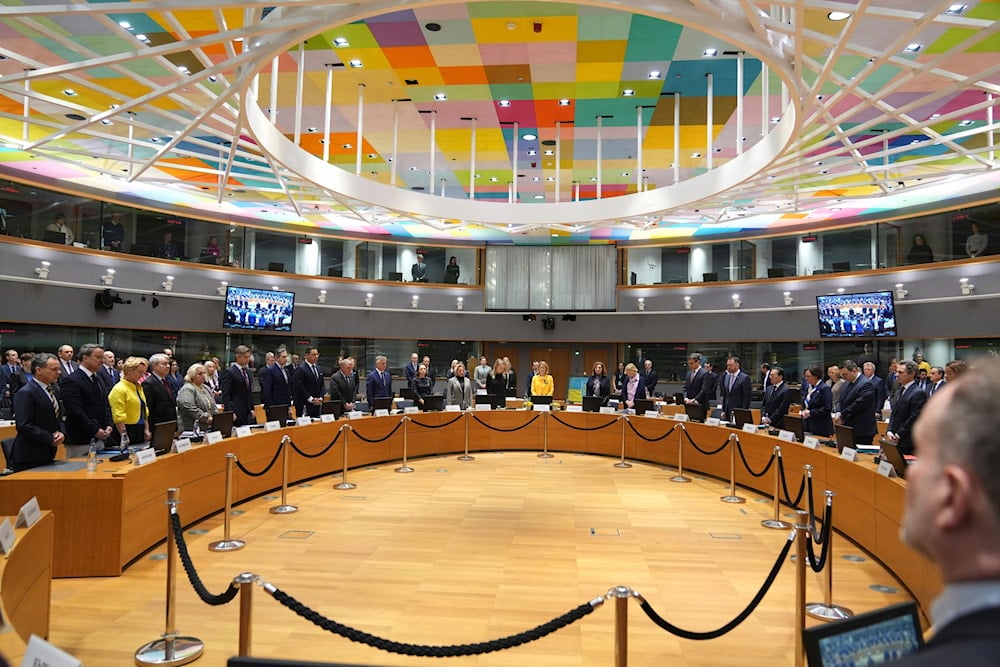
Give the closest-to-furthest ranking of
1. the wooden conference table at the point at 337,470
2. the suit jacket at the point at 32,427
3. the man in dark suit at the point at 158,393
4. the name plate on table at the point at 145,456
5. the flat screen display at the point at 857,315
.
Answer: the wooden conference table at the point at 337,470, the suit jacket at the point at 32,427, the name plate on table at the point at 145,456, the man in dark suit at the point at 158,393, the flat screen display at the point at 857,315

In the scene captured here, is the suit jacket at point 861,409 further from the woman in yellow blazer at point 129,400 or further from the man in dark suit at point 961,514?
the woman in yellow blazer at point 129,400

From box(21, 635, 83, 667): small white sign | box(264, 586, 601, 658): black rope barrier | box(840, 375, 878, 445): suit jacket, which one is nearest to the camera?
box(21, 635, 83, 667): small white sign

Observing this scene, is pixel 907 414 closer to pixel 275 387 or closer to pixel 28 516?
pixel 28 516

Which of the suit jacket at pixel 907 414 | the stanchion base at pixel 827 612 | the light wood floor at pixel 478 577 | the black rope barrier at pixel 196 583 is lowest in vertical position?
the light wood floor at pixel 478 577

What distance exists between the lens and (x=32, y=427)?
507 cm

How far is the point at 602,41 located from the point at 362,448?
7.10 metres

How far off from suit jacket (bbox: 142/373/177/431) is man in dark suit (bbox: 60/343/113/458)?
1.71ft

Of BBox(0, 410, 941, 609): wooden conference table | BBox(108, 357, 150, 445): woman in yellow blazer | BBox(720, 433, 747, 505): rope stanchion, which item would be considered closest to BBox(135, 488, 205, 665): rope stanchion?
BBox(0, 410, 941, 609): wooden conference table

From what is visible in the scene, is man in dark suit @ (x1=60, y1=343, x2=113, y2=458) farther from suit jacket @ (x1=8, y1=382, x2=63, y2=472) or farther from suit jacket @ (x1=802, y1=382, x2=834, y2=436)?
suit jacket @ (x1=802, y1=382, x2=834, y2=436)

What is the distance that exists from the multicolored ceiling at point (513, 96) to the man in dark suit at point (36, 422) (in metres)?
3.05

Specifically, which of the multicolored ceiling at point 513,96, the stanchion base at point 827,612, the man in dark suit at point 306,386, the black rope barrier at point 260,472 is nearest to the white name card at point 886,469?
the stanchion base at point 827,612

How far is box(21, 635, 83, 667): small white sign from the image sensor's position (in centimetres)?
155

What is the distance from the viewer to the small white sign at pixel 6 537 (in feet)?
9.58

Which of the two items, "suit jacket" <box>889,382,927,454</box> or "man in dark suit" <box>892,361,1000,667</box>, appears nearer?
"man in dark suit" <box>892,361,1000,667</box>
